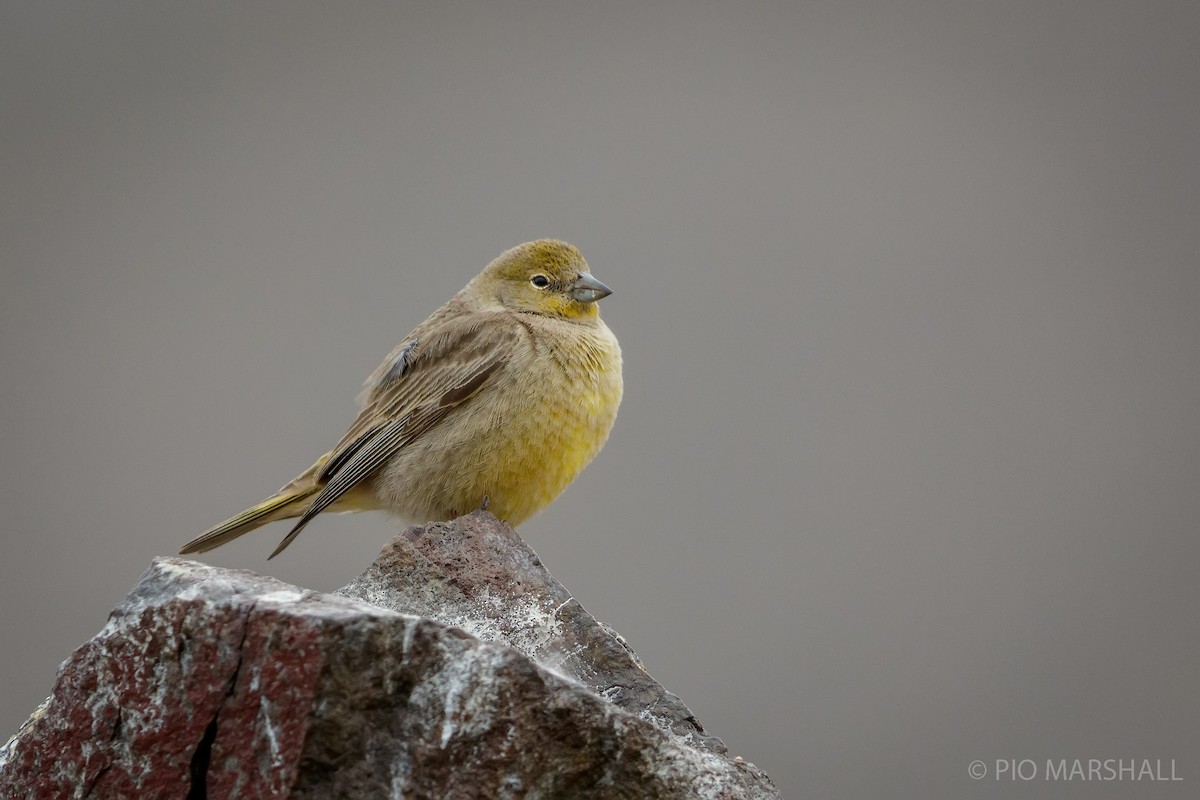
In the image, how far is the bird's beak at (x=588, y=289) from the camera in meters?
6.70

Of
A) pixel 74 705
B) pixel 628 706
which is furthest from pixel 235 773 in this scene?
pixel 628 706

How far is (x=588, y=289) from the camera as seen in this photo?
6.70 meters

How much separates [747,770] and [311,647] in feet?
4.40

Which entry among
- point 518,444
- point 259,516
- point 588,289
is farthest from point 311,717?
point 588,289

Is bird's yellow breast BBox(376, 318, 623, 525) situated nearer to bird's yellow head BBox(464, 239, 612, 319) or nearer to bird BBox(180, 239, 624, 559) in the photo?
bird BBox(180, 239, 624, 559)

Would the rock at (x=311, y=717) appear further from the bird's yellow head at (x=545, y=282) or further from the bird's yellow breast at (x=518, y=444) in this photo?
the bird's yellow head at (x=545, y=282)

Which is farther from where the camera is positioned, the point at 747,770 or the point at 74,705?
the point at 747,770

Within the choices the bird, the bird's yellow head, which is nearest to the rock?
the bird

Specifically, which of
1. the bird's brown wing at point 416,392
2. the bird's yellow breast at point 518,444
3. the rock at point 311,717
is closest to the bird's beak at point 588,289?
the bird's brown wing at point 416,392

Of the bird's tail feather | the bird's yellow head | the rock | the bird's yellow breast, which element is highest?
the bird's yellow head

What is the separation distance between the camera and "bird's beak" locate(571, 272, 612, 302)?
670 centimetres

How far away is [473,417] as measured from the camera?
5977mm

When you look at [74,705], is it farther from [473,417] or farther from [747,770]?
[473,417]

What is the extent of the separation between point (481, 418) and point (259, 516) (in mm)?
1244
